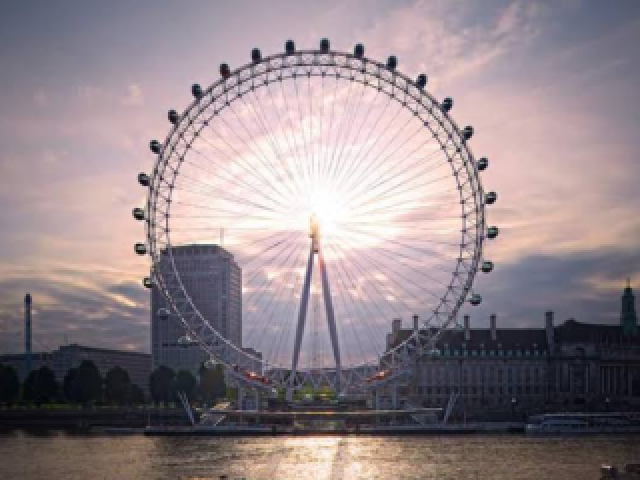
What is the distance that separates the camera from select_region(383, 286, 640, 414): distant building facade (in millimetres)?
138500

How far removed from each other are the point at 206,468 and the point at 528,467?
69.7 ft

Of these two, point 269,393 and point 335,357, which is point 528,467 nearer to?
point 335,357

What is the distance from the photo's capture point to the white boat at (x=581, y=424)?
101m

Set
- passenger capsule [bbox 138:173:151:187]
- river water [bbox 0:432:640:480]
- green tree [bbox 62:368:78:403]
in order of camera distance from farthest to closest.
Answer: green tree [bbox 62:368:78:403]
passenger capsule [bbox 138:173:151:187]
river water [bbox 0:432:640:480]

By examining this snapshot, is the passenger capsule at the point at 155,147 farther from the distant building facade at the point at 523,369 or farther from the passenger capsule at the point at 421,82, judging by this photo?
the distant building facade at the point at 523,369

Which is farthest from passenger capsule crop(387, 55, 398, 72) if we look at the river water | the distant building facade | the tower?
the tower

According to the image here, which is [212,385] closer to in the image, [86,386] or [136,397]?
[136,397]

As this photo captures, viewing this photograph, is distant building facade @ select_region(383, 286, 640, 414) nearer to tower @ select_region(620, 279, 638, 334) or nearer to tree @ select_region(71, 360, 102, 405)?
tower @ select_region(620, 279, 638, 334)

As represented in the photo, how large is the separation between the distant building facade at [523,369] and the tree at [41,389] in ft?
159

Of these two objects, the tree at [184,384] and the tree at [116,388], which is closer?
the tree at [116,388]

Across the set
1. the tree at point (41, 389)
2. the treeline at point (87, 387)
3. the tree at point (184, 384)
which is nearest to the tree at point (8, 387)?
the treeline at point (87, 387)

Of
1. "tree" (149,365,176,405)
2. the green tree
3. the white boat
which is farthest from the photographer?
"tree" (149,365,176,405)

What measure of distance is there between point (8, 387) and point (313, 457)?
68.2m

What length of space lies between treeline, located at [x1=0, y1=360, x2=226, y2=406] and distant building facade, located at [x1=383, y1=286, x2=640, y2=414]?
110 feet
